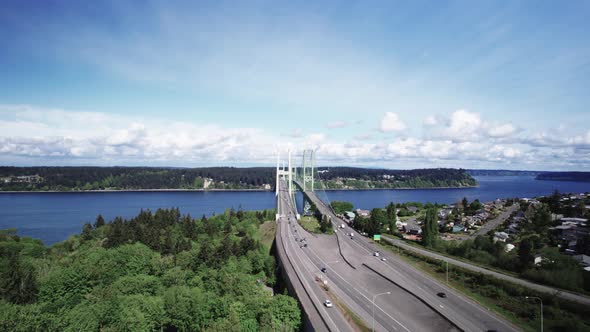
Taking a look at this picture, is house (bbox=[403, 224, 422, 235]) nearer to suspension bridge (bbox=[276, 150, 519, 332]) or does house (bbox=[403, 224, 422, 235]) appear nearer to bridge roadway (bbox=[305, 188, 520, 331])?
suspension bridge (bbox=[276, 150, 519, 332])

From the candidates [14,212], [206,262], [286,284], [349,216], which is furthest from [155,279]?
[14,212]

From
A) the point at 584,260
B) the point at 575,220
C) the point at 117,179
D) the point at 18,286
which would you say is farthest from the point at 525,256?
the point at 117,179

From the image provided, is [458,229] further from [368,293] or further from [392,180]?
[392,180]

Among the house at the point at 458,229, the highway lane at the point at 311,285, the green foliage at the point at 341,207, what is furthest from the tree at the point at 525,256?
the green foliage at the point at 341,207

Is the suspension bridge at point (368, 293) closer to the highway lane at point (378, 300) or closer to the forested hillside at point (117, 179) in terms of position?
the highway lane at point (378, 300)

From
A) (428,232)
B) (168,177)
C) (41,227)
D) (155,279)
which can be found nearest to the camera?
(155,279)

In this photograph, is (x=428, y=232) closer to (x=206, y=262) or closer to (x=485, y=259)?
(x=485, y=259)
